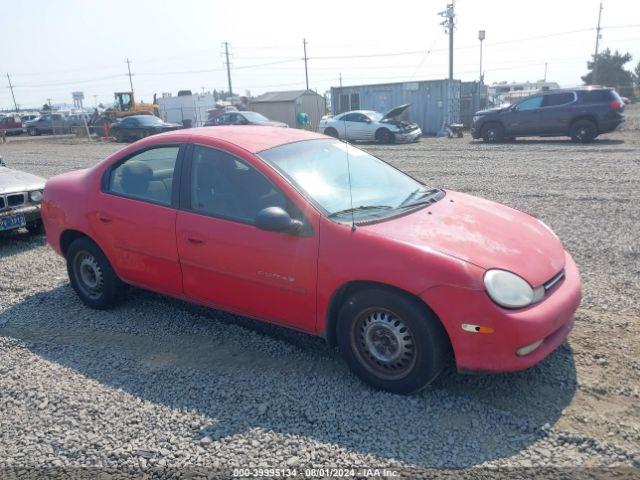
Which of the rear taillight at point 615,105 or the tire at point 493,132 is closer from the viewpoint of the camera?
the rear taillight at point 615,105

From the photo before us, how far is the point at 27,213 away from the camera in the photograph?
7184 mm

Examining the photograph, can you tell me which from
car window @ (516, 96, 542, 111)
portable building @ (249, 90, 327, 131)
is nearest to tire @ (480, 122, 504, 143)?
car window @ (516, 96, 542, 111)

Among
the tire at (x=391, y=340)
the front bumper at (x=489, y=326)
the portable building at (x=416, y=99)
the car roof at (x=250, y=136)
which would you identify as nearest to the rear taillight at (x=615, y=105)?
the portable building at (x=416, y=99)

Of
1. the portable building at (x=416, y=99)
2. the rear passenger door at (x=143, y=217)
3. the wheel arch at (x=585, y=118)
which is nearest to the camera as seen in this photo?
the rear passenger door at (x=143, y=217)

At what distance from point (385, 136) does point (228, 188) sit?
17.9 meters

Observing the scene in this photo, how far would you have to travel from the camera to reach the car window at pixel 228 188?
12.6 feet

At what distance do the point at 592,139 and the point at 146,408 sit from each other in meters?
17.2

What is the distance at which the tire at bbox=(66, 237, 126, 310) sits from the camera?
15.9ft

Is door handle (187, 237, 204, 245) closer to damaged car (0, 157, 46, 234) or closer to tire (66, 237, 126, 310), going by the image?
tire (66, 237, 126, 310)

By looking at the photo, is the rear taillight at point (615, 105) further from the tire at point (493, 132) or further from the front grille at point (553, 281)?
the front grille at point (553, 281)

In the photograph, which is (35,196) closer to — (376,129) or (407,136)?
(376,129)

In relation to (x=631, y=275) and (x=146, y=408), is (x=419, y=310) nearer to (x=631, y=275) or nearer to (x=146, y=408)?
(x=146, y=408)

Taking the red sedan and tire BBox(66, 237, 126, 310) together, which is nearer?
the red sedan

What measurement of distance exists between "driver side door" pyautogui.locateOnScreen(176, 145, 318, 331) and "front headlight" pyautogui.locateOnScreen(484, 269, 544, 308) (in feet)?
3.60
